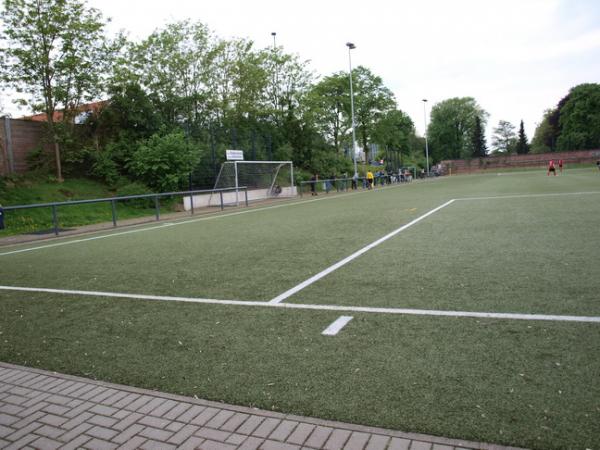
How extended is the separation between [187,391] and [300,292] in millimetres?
2453

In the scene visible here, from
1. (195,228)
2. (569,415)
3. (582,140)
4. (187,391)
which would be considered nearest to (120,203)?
(195,228)

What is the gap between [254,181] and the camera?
86.1 feet

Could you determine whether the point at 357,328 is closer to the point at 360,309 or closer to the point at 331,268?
the point at 360,309

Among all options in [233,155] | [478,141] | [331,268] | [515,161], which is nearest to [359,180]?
[233,155]

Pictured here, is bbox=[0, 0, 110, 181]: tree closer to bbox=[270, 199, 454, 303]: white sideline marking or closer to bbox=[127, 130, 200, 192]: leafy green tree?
bbox=[127, 130, 200, 192]: leafy green tree

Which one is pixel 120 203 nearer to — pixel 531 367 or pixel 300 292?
pixel 300 292

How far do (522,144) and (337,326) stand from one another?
126 m

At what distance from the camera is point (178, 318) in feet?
15.4

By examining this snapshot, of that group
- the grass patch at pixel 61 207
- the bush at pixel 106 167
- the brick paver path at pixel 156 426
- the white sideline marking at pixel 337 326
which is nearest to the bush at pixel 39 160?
the grass patch at pixel 61 207

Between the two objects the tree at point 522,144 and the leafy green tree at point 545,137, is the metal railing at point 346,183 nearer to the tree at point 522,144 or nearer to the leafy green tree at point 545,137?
the leafy green tree at point 545,137

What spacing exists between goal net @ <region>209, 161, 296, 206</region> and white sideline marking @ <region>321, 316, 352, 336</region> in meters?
19.0

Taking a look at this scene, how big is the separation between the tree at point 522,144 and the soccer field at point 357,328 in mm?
118753

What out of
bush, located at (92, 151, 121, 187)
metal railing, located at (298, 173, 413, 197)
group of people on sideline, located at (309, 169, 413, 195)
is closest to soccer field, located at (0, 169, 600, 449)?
bush, located at (92, 151, 121, 187)

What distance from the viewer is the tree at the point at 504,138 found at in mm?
120562
